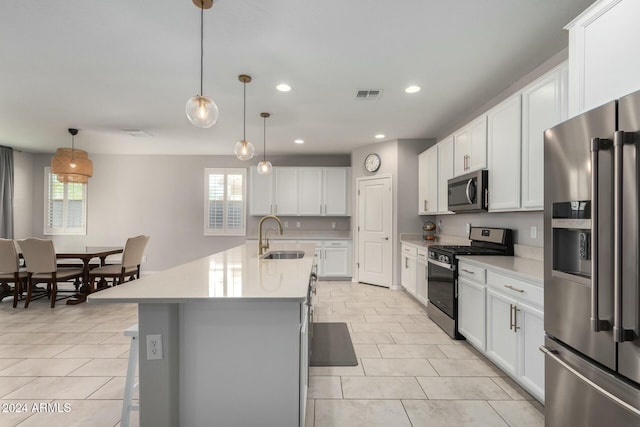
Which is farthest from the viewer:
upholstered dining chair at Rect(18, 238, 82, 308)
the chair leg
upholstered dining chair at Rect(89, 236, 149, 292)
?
upholstered dining chair at Rect(89, 236, 149, 292)

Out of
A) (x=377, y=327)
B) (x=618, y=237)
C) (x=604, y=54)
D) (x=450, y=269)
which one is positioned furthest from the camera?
(x=377, y=327)

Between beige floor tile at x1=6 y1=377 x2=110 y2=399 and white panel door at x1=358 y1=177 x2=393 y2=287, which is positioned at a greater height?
white panel door at x1=358 y1=177 x2=393 y2=287

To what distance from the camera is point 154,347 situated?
1.40 meters

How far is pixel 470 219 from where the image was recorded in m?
3.93

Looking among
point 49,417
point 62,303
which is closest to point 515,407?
point 49,417

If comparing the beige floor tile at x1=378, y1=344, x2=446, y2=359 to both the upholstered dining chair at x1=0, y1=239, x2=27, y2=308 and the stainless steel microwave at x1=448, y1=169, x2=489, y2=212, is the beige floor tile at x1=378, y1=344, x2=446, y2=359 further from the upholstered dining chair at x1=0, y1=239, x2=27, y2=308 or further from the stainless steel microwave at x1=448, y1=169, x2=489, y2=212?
the upholstered dining chair at x1=0, y1=239, x2=27, y2=308

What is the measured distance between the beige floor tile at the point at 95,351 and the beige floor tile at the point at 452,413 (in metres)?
2.58

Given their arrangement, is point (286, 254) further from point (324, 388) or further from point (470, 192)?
point (470, 192)

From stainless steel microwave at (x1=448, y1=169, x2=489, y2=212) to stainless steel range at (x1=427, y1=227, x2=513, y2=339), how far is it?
0.32m

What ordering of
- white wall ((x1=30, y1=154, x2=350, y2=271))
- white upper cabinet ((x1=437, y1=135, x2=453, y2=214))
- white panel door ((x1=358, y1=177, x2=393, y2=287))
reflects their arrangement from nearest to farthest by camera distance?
white upper cabinet ((x1=437, y1=135, x2=453, y2=214)) < white panel door ((x1=358, y1=177, x2=393, y2=287)) < white wall ((x1=30, y1=154, x2=350, y2=271))

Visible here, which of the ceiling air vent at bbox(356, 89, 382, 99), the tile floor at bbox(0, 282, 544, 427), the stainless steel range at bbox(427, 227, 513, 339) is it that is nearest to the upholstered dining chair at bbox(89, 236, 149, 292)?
the tile floor at bbox(0, 282, 544, 427)

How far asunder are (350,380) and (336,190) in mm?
4305

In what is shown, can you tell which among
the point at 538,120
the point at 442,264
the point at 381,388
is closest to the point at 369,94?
the point at 538,120

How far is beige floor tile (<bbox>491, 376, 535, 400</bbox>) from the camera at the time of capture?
2.13m
